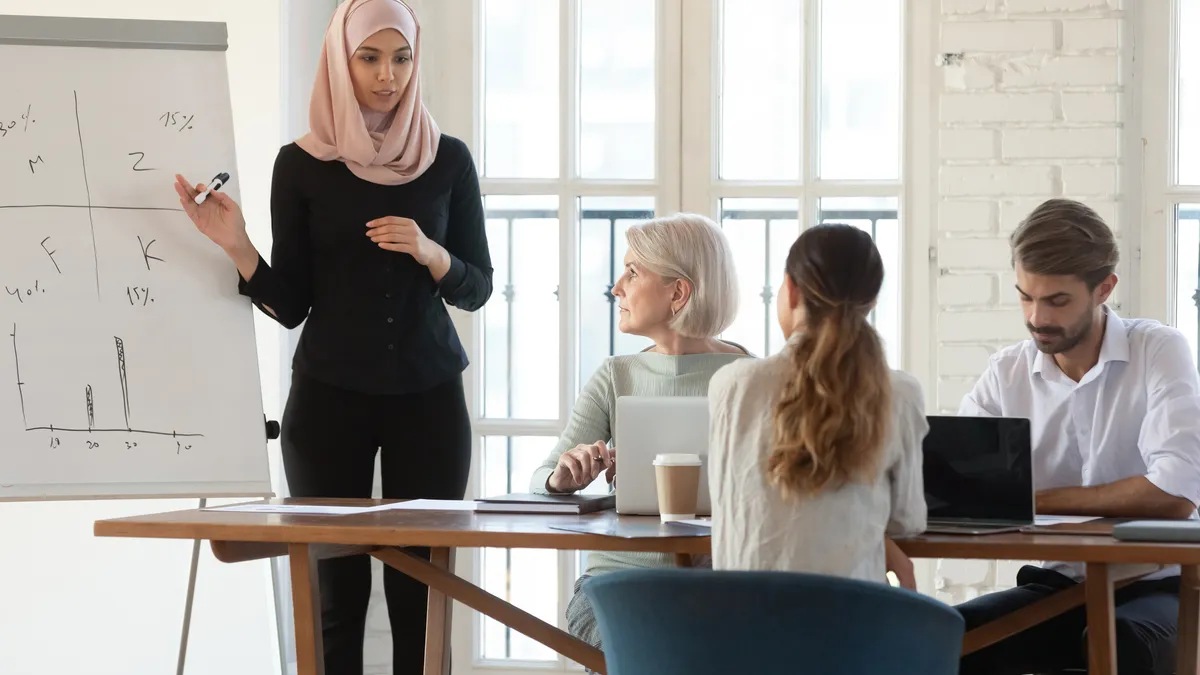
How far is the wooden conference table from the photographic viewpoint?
156 cm

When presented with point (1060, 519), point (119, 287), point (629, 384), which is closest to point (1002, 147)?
point (629, 384)

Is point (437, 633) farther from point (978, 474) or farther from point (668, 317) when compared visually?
point (978, 474)

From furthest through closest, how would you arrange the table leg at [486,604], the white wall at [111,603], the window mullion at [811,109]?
1. the window mullion at [811,109]
2. the white wall at [111,603]
3. the table leg at [486,604]

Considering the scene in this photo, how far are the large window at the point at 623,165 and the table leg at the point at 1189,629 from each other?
1537mm

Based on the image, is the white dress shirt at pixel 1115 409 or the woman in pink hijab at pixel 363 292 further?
the woman in pink hijab at pixel 363 292

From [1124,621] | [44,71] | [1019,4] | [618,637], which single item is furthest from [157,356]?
[1019,4]

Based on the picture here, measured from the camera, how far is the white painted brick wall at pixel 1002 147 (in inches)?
122

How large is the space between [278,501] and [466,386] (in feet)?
4.18

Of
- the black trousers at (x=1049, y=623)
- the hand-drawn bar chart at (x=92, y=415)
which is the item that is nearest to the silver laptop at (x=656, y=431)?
the black trousers at (x=1049, y=623)

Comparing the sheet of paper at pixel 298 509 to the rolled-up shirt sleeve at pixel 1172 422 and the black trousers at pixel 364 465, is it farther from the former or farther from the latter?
the rolled-up shirt sleeve at pixel 1172 422

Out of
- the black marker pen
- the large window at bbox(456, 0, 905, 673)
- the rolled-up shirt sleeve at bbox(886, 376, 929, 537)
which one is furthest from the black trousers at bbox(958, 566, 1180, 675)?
the black marker pen

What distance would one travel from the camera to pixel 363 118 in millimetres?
2484

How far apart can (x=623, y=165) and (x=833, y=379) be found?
1896 mm

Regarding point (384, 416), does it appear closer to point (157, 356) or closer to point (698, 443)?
point (157, 356)
